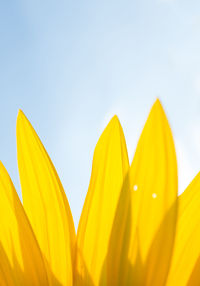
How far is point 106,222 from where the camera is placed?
0.85 metres

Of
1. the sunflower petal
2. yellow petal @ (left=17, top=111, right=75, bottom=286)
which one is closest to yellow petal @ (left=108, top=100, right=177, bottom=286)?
the sunflower petal

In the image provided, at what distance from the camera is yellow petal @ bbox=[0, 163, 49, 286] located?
81 cm

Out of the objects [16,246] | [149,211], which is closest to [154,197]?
[149,211]

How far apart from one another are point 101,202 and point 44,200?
0.40ft

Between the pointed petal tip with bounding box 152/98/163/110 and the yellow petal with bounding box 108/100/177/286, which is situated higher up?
the pointed petal tip with bounding box 152/98/163/110

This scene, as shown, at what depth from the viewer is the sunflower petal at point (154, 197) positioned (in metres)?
0.77

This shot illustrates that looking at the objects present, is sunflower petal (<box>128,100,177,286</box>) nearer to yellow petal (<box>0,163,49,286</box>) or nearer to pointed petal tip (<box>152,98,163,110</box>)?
pointed petal tip (<box>152,98,163,110</box>)

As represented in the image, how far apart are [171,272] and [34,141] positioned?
0.40 m

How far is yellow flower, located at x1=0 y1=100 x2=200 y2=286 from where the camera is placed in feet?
2.63

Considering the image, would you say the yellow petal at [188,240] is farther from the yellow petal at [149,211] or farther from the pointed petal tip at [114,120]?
the pointed petal tip at [114,120]

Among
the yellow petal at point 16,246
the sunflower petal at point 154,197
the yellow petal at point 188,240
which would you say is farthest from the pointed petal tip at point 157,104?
the yellow petal at point 16,246

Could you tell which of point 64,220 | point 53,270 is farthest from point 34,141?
point 53,270

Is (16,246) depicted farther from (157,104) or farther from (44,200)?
(157,104)

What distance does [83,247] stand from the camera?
0.86m
